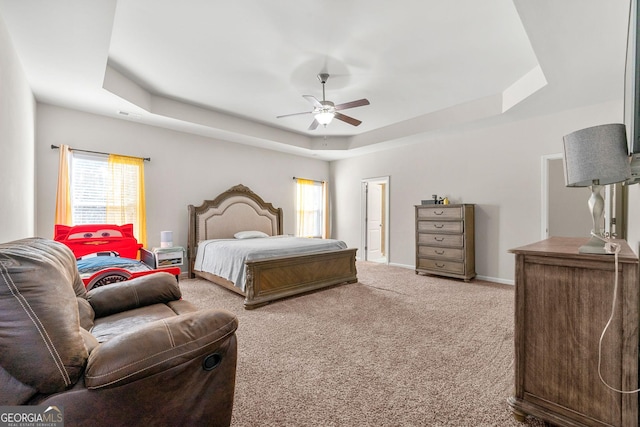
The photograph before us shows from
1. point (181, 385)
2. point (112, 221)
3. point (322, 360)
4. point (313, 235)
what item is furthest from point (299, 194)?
point (181, 385)

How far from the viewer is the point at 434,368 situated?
200cm

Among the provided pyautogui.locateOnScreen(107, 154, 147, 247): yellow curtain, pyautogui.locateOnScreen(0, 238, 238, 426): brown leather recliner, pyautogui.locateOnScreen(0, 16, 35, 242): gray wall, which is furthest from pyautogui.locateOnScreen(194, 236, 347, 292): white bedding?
pyautogui.locateOnScreen(0, 238, 238, 426): brown leather recliner

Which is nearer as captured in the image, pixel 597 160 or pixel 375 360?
pixel 597 160

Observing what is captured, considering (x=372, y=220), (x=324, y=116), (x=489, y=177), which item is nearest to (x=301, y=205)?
(x=372, y=220)

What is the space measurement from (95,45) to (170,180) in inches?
102

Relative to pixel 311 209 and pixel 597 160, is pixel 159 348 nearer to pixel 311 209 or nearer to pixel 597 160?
pixel 597 160

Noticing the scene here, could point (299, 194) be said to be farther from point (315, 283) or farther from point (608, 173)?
point (608, 173)

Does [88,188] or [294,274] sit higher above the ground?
[88,188]

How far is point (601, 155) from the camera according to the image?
1.30m

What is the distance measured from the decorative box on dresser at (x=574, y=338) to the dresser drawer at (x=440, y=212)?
3.37 m

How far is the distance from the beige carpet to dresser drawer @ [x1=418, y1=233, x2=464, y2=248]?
3.47 ft

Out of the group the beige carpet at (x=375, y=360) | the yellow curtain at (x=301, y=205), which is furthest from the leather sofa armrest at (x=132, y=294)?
the yellow curtain at (x=301, y=205)

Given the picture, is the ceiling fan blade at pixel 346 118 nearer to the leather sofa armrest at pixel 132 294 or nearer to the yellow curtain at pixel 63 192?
the leather sofa armrest at pixel 132 294

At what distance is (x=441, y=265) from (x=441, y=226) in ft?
2.18
